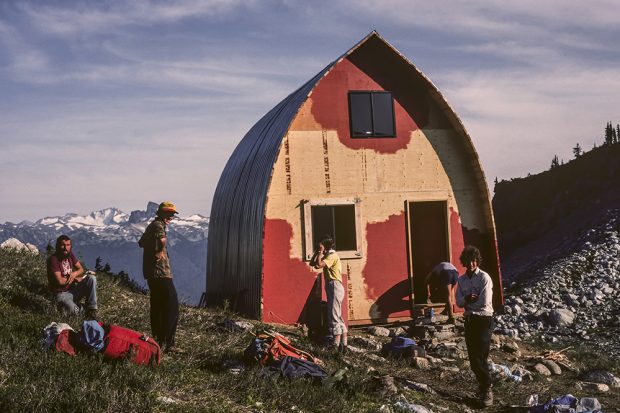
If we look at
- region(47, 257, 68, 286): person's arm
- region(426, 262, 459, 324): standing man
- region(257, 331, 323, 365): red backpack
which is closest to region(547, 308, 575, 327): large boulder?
region(426, 262, 459, 324): standing man

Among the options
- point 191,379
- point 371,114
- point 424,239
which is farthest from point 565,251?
point 191,379

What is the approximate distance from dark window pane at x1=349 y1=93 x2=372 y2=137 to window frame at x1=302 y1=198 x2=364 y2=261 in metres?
1.45

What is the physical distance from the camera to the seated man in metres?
8.99

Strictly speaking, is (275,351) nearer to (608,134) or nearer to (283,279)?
(283,279)

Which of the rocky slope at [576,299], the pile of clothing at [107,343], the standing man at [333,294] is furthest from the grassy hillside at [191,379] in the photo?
the rocky slope at [576,299]

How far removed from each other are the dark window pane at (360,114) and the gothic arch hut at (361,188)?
0.07 feet

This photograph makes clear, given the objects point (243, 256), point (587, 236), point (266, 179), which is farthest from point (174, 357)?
point (587, 236)

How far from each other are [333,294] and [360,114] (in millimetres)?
5014

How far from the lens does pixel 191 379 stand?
6.60m

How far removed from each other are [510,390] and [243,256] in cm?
710

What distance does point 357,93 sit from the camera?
13414 mm

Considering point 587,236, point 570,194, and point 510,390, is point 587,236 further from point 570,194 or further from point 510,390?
point 510,390

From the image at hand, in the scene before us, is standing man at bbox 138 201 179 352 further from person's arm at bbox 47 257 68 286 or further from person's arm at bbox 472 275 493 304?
person's arm at bbox 472 275 493 304

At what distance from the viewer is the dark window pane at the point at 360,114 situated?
13.3 m
